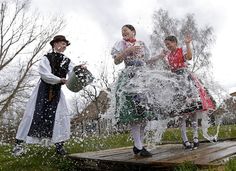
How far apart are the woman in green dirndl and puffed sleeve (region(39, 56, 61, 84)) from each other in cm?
111

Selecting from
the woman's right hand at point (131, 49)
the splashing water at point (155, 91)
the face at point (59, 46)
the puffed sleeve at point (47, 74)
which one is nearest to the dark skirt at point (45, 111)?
the puffed sleeve at point (47, 74)

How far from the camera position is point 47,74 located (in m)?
5.29

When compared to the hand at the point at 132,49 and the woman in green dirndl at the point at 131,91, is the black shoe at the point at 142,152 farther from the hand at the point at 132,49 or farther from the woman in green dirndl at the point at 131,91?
the hand at the point at 132,49

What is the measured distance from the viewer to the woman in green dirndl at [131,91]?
14.3 ft

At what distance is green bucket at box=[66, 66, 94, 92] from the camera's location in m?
5.13

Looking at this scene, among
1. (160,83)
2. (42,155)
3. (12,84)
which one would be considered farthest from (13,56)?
(160,83)

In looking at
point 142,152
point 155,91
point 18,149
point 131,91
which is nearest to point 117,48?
point 131,91

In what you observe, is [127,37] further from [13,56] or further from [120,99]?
[13,56]

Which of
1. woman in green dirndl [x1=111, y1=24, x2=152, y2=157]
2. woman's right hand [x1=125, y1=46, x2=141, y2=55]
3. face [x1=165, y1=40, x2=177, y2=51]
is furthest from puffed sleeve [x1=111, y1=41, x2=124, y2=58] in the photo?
face [x1=165, y1=40, x2=177, y2=51]

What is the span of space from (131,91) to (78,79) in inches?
43.4

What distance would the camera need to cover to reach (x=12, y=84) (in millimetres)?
23500

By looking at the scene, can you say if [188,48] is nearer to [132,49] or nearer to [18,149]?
[132,49]

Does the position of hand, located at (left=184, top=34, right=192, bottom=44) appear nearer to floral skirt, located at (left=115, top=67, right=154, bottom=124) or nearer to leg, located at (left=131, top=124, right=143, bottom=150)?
floral skirt, located at (left=115, top=67, right=154, bottom=124)

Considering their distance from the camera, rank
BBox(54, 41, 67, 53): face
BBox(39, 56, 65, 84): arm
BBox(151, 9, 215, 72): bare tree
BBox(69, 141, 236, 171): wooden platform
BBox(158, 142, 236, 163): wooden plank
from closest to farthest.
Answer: BBox(69, 141, 236, 171): wooden platform < BBox(158, 142, 236, 163): wooden plank < BBox(39, 56, 65, 84): arm < BBox(54, 41, 67, 53): face < BBox(151, 9, 215, 72): bare tree
